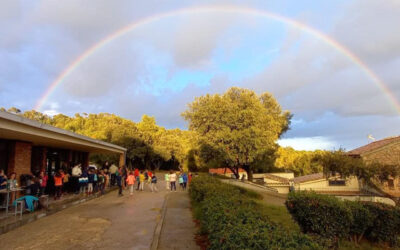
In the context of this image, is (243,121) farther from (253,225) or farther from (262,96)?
(253,225)

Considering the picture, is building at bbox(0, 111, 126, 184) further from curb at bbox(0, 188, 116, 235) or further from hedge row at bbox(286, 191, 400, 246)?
hedge row at bbox(286, 191, 400, 246)

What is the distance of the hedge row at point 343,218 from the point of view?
7.98 metres

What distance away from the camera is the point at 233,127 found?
2705 centimetres

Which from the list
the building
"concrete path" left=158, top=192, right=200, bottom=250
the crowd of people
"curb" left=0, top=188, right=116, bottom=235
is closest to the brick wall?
the building

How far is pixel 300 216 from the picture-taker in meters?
8.29

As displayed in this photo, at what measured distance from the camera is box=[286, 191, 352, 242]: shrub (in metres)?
7.95

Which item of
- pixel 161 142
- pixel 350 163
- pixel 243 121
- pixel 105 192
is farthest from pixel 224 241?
pixel 161 142

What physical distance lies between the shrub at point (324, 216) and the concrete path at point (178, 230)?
3.55 m

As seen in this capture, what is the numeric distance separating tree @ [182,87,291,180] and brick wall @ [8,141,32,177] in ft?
55.9

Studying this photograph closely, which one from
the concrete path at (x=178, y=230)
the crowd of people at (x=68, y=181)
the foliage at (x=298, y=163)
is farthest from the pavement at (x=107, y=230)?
the foliage at (x=298, y=163)

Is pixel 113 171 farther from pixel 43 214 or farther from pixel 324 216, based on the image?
pixel 324 216

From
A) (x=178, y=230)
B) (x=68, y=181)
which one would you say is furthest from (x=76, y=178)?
(x=178, y=230)

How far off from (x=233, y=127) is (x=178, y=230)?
776 inches

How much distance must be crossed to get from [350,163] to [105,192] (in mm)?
16137
